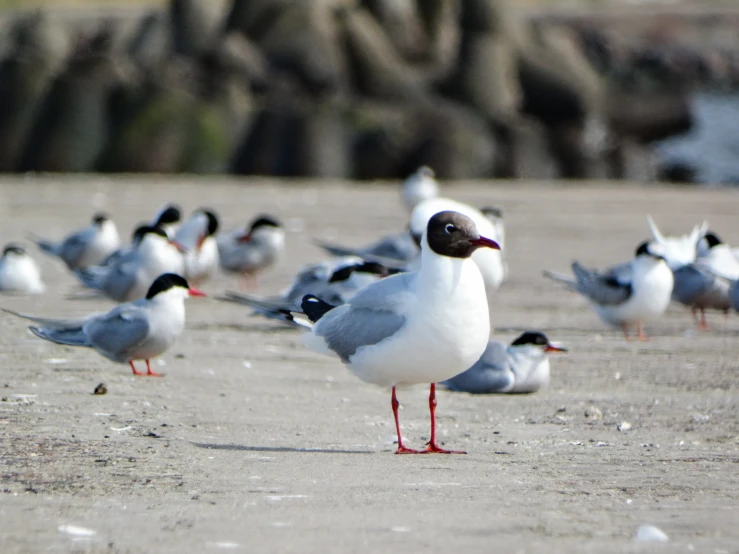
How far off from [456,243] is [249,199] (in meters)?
13.6

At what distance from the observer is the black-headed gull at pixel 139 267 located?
9828 millimetres

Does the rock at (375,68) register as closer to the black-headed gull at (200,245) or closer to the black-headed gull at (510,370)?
the black-headed gull at (200,245)

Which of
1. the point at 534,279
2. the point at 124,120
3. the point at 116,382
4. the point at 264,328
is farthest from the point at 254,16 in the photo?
the point at 116,382

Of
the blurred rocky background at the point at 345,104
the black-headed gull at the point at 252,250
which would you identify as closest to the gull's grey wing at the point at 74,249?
the black-headed gull at the point at 252,250

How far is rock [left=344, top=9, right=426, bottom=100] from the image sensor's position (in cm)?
2672

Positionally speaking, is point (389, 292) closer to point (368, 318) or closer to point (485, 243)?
point (368, 318)

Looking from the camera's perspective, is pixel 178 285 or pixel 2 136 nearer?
pixel 178 285

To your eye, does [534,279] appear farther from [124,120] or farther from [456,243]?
[124,120]

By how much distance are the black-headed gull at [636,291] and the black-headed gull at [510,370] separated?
1.94 m

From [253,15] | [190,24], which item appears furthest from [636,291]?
[190,24]

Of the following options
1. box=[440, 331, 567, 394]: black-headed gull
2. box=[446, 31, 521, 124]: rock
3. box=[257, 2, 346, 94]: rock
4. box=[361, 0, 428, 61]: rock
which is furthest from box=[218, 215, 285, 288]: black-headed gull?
box=[361, 0, 428, 61]: rock

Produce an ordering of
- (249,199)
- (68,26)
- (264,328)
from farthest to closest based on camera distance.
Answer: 1. (68,26)
2. (249,199)
3. (264,328)

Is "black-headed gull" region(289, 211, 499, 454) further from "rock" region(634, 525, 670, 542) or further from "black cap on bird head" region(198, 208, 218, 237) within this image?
"black cap on bird head" region(198, 208, 218, 237)

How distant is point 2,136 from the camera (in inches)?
965
